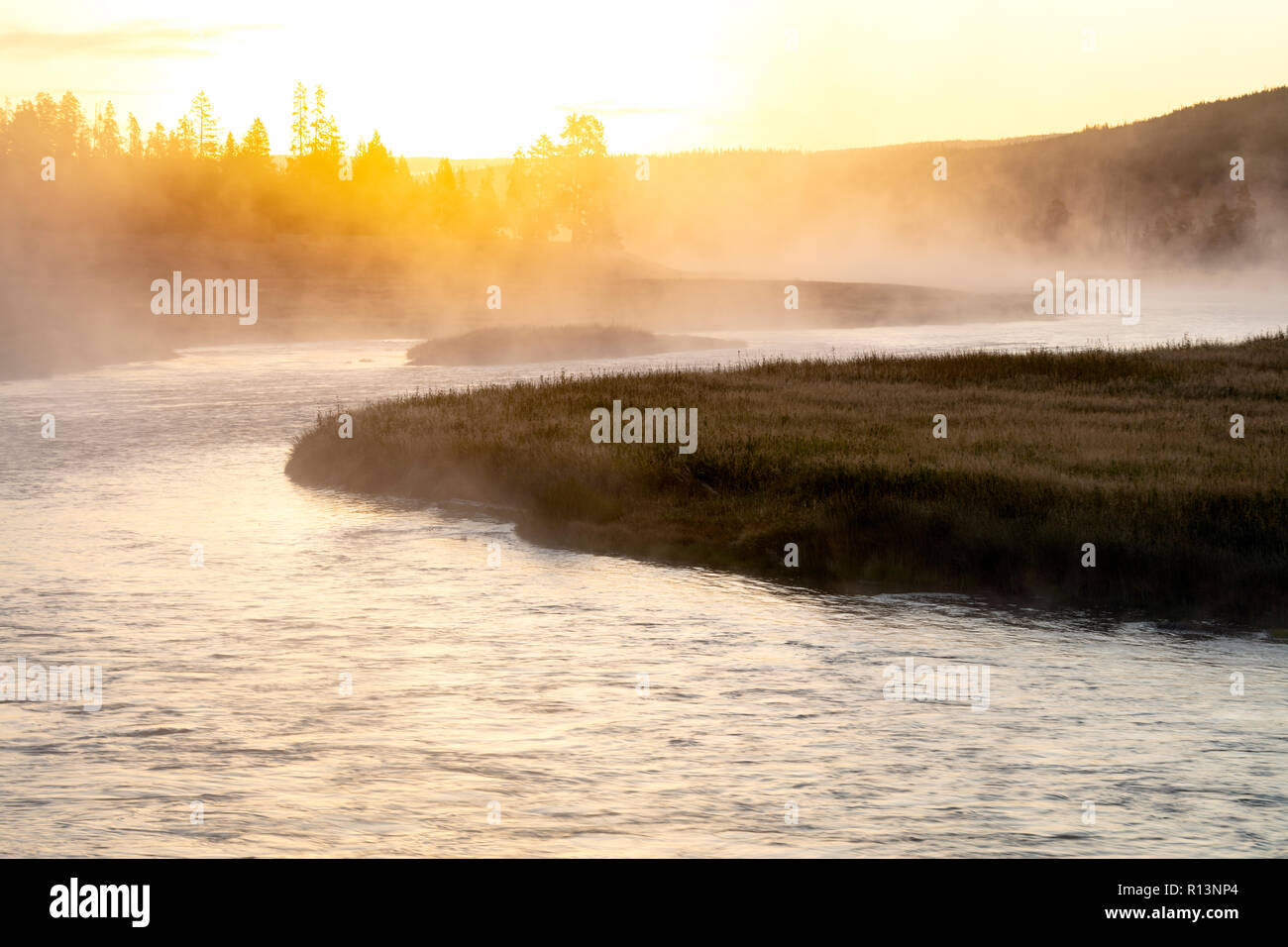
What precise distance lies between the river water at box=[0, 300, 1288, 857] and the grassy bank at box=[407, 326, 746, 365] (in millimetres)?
44814

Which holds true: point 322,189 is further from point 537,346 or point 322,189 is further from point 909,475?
point 909,475

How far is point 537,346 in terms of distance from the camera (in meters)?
71.1

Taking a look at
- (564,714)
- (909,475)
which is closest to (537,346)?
(909,475)

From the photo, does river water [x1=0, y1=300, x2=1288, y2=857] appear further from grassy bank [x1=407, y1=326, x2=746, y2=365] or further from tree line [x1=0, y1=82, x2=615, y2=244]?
tree line [x1=0, y1=82, x2=615, y2=244]

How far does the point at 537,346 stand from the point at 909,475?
49.2 metres

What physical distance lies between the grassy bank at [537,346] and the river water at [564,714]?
44.8m

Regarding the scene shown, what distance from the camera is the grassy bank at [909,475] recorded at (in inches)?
792

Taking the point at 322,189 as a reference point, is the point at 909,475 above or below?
below

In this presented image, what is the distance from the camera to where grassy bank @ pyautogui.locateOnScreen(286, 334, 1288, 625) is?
20.1m

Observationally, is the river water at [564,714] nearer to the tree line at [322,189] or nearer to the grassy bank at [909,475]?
the grassy bank at [909,475]

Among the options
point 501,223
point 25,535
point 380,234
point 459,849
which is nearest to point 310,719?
point 459,849

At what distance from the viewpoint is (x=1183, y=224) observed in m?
192

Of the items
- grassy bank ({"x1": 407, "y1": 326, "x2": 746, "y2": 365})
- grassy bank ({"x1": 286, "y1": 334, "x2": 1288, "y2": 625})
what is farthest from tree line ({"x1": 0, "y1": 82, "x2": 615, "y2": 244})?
grassy bank ({"x1": 286, "y1": 334, "x2": 1288, "y2": 625})
